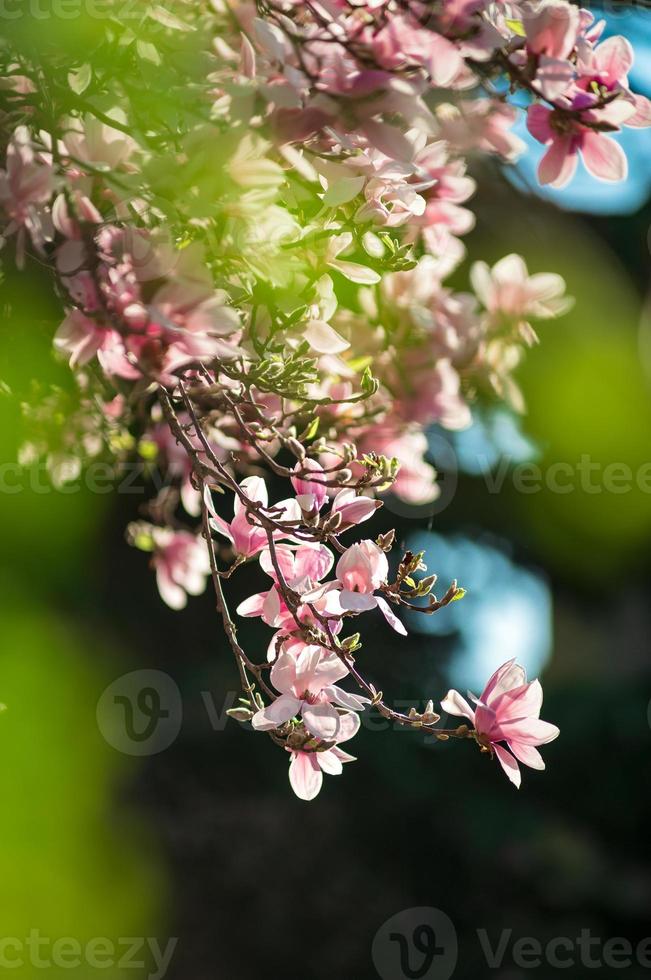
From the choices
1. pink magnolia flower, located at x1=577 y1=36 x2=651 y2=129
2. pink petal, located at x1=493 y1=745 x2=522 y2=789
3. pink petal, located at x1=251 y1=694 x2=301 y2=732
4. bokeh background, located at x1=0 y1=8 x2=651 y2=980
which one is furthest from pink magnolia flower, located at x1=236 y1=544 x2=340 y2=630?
bokeh background, located at x1=0 y1=8 x2=651 y2=980

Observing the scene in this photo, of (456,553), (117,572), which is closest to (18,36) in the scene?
(117,572)

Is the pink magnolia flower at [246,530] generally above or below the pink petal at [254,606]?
above

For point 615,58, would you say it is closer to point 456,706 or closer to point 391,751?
point 456,706

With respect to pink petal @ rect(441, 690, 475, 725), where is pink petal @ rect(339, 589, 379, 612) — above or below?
above

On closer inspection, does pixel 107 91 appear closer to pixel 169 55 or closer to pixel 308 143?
pixel 169 55

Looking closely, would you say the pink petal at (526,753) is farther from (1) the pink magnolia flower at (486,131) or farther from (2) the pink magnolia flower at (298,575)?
(1) the pink magnolia flower at (486,131)

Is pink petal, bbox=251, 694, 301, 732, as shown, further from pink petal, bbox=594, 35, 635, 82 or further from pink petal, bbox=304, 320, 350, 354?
pink petal, bbox=594, 35, 635, 82

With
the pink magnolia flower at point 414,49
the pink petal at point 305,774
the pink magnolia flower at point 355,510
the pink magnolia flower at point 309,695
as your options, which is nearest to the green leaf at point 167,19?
the pink magnolia flower at point 414,49
